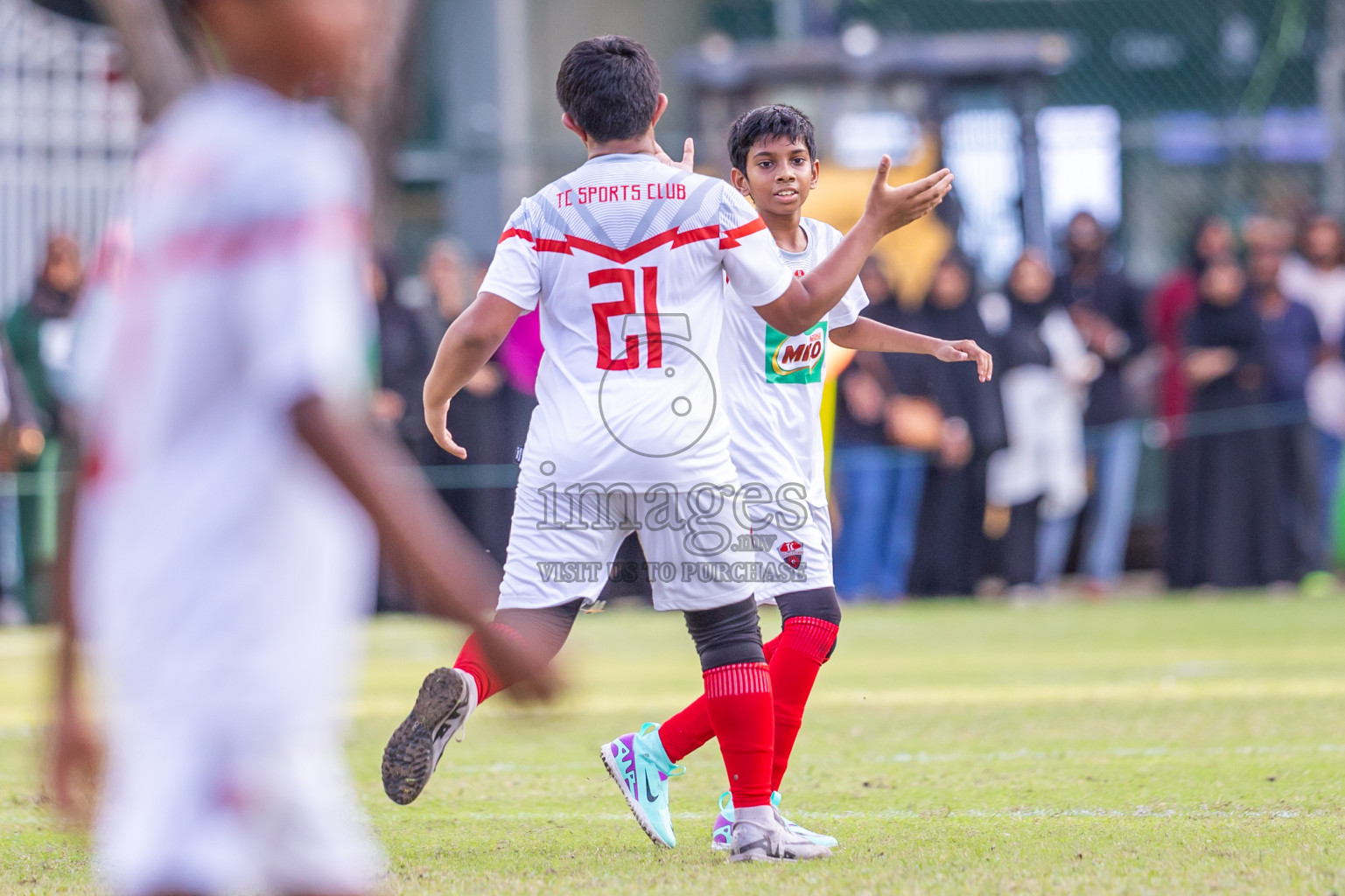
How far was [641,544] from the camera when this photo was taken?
445 cm

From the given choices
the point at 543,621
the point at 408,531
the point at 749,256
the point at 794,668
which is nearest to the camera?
the point at 408,531

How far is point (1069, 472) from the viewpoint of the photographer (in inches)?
515

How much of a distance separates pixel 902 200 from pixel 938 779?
7.18 feet

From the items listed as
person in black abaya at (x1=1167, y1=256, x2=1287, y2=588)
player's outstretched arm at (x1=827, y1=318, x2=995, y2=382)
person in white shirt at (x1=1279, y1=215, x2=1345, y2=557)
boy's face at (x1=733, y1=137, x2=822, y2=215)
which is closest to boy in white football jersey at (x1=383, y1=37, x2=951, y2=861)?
boy's face at (x1=733, y1=137, x2=822, y2=215)

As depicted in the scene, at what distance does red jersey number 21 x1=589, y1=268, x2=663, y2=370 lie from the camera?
4.32 metres

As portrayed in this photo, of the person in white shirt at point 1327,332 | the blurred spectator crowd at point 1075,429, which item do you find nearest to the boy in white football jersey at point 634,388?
the blurred spectator crowd at point 1075,429

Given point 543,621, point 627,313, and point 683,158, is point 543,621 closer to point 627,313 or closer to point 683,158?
point 627,313

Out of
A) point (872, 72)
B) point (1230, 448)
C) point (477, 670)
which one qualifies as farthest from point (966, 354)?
point (872, 72)

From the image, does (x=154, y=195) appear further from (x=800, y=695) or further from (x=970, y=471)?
(x=970, y=471)

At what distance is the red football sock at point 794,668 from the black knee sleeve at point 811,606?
0.04 ft

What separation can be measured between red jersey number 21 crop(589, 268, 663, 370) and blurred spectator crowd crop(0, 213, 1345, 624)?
8.32m

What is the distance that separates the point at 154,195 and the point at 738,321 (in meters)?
2.70

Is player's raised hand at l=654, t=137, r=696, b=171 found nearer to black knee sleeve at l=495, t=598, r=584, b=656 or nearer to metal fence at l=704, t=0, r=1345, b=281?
black knee sleeve at l=495, t=598, r=584, b=656

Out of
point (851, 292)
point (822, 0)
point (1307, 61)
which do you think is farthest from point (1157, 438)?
point (851, 292)
